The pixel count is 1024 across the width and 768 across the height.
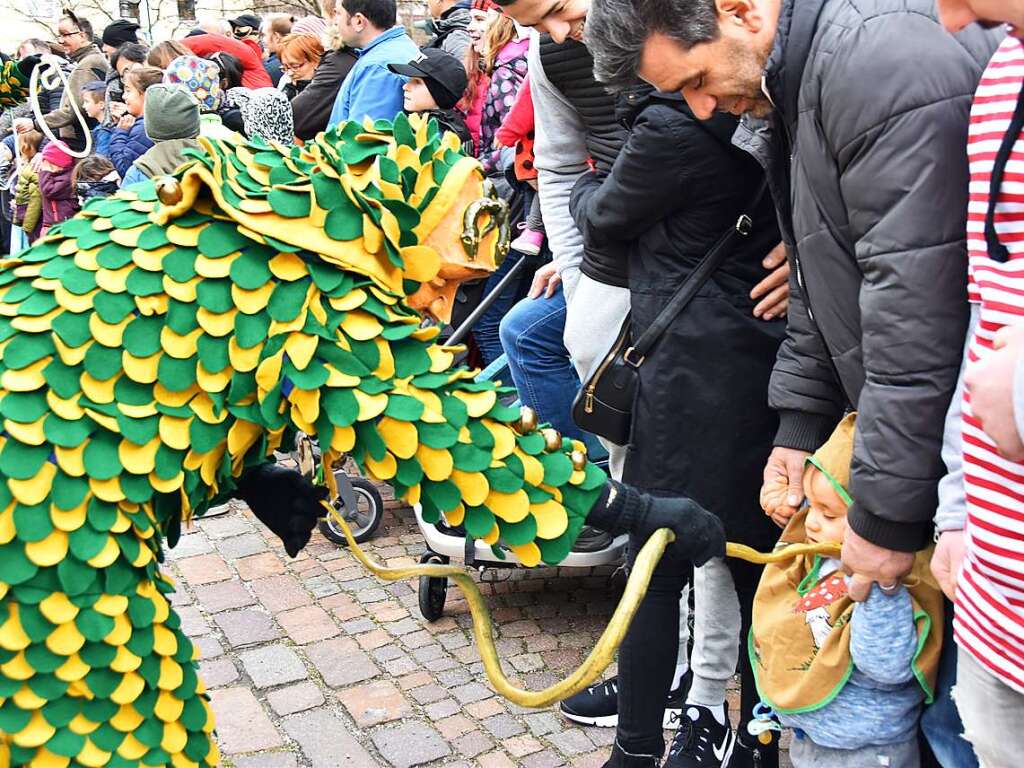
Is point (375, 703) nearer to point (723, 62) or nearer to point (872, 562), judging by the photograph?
point (872, 562)

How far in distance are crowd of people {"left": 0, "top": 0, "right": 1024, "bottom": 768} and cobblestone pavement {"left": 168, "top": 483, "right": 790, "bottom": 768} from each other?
30 centimetres

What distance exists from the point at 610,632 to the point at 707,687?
1282 millimetres

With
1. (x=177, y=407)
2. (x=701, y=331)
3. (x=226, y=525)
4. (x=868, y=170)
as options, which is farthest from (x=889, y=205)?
(x=226, y=525)

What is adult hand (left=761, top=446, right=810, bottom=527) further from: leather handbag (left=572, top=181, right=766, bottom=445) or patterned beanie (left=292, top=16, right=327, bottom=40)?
patterned beanie (left=292, top=16, right=327, bottom=40)

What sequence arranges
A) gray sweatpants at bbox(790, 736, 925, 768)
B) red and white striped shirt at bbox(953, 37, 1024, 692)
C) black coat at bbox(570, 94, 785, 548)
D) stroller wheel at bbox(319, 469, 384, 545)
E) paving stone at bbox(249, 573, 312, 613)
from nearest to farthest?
red and white striped shirt at bbox(953, 37, 1024, 692)
gray sweatpants at bbox(790, 736, 925, 768)
black coat at bbox(570, 94, 785, 548)
paving stone at bbox(249, 573, 312, 613)
stroller wheel at bbox(319, 469, 384, 545)

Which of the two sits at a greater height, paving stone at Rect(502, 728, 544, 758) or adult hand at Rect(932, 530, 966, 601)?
adult hand at Rect(932, 530, 966, 601)

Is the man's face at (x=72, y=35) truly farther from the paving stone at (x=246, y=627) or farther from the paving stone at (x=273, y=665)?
the paving stone at (x=273, y=665)

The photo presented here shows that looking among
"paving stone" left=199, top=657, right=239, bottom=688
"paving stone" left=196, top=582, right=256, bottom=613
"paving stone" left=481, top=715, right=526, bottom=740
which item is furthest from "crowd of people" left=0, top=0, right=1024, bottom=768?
"paving stone" left=196, top=582, right=256, bottom=613

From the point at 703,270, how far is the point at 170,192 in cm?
135

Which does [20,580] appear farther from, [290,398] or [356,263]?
[356,263]

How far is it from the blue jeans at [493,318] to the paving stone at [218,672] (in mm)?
1619

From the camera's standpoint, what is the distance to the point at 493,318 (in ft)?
15.8

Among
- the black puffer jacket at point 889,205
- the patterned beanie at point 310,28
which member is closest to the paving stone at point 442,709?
the black puffer jacket at point 889,205

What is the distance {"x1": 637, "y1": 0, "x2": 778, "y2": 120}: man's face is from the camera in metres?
2.20
